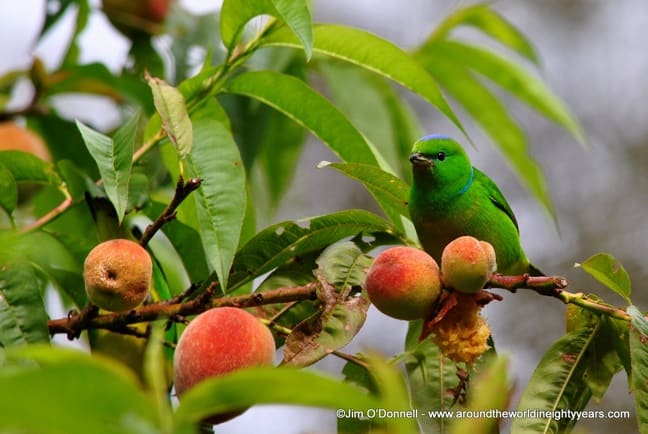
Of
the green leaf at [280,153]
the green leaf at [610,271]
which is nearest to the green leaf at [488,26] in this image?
the green leaf at [280,153]

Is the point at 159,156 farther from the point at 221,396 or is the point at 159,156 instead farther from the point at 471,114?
the point at 221,396

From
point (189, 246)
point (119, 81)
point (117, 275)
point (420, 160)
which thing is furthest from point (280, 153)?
point (117, 275)

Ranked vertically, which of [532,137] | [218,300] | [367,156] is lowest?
[532,137]

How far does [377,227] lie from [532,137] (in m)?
7.45

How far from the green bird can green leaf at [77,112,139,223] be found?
1.75 feet

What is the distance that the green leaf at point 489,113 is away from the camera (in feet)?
8.20

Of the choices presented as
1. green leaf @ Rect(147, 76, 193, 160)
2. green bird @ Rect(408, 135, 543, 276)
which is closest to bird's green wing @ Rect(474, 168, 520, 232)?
green bird @ Rect(408, 135, 543, 276)

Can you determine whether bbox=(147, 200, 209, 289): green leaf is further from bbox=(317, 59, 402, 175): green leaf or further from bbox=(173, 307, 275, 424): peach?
bbox=(317, 59, 402, 175): green leaf

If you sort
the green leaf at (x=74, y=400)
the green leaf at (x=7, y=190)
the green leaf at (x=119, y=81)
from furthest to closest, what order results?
the green leaf at (x=119, y=81)
the green leaf at (x=7, y=190)
the green leaf at (x=74, y=400)

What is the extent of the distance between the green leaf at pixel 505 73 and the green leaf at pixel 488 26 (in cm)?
6

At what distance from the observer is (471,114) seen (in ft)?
8.79

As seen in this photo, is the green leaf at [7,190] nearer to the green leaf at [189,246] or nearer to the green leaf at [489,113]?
the green leaf at [189,246]

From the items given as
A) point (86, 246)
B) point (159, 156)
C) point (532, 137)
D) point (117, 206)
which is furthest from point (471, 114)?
point (532, 137)

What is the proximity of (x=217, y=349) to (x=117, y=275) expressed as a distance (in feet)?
0.59
